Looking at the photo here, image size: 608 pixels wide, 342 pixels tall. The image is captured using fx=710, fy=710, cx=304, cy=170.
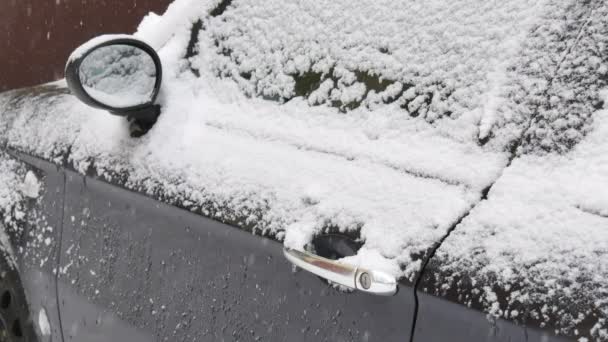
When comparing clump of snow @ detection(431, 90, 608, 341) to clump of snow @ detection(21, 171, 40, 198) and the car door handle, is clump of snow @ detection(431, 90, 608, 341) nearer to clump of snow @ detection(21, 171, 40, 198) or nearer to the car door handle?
the car door handle

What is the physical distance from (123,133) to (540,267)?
4.78ft

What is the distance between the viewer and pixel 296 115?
5.83ft

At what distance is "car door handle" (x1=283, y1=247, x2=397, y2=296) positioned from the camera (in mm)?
1326

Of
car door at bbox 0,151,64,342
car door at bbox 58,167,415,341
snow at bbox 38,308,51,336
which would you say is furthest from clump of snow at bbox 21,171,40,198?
snow at bbox 38,308,51,336

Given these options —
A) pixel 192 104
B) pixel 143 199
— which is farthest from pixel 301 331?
pixel 192 104

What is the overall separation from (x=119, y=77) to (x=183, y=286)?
731 mm

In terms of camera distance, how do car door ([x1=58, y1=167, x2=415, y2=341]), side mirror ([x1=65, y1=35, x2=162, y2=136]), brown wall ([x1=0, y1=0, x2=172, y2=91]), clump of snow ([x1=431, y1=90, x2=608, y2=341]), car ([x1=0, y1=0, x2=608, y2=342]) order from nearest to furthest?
clump of snow ([x1=431, y1=90, x2=608, y2=341])
car ([x1=0, y1=0, x2=608, y2=342])
car door ([x1=58, y1=167, x2=415, y2=341])
side mirror ([x1=65, y1=35, x2=162, y2=136])
brown wall ([x1=0, y1=0, x2=172, y2=91])

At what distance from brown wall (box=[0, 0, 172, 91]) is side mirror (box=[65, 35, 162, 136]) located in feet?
10.9

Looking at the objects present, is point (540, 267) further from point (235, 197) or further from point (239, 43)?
point (239, 43)

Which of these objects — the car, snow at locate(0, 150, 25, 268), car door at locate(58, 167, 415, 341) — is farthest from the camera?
snow at locate(0, 150, 25, 268)

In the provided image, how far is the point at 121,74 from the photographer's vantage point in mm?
2209

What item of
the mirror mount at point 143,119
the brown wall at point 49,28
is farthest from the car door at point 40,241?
the brown wall at point 49,28

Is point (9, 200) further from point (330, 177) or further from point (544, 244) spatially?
point (544, 244)

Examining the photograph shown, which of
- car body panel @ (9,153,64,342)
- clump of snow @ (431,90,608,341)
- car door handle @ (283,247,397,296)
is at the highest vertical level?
clump of snow @ (431,90,608,341)
